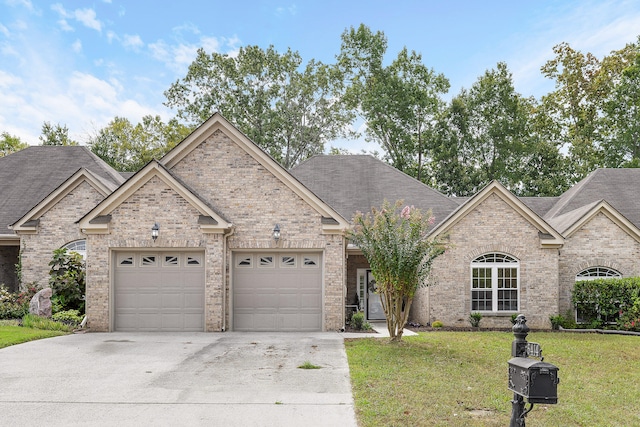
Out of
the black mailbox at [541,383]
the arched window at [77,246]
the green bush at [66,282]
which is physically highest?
the arched window at [77,246]

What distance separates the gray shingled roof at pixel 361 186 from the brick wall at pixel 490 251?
2.02 m

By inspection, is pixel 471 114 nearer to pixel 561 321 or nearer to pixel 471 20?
pixel 471 20

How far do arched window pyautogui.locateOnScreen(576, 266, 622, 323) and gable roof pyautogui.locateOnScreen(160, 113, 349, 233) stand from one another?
8764 mm

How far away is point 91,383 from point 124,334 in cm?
597

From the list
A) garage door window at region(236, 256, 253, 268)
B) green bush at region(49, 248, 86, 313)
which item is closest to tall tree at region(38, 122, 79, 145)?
green bush at region(49, 248, 86, 313)

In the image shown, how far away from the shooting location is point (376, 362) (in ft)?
31.8

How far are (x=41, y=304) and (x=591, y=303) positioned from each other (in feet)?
55.3

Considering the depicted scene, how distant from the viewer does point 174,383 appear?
26.3 feet

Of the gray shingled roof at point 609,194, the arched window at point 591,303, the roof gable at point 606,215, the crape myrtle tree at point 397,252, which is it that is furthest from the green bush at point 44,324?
the gray shingled roof at point 609,194

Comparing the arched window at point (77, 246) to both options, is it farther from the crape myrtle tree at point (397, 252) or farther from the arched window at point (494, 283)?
the arched window at point (494, 283)

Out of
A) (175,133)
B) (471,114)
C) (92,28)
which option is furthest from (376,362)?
(175,133)

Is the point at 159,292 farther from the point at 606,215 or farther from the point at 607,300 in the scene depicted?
the point at 606,215

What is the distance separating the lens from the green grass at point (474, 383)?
6297 mm

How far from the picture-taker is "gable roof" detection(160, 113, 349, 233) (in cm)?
1470
